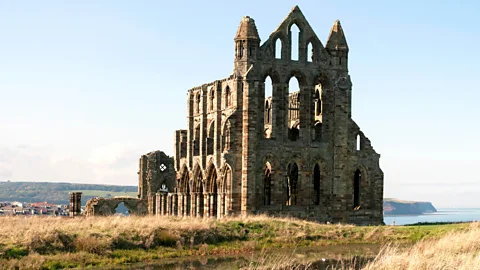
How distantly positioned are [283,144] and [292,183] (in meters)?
3.86

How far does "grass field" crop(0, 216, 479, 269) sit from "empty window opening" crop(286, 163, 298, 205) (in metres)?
9.31

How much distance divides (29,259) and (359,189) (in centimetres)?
2768

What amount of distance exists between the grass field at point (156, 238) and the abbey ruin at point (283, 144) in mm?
7511

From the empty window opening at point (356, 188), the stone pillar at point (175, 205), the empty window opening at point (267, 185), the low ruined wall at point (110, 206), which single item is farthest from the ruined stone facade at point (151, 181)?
the empty window opening at point (356, 188)

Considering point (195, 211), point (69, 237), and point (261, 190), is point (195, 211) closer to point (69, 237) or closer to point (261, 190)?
point (261, 190)

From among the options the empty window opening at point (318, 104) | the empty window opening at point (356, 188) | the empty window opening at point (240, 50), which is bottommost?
the empty window opening at point (356, 188)

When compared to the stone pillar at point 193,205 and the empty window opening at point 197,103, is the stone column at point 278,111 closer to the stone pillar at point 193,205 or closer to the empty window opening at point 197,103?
the stone pillar at point 193,205

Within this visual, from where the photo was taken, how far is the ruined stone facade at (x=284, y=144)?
153ft

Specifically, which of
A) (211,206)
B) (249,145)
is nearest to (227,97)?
(249,145)

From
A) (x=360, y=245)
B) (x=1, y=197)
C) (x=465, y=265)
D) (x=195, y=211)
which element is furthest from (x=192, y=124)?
(x=1, y=197)

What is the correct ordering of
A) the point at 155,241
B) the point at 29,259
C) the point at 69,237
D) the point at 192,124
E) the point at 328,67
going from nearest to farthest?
the point at 29,259 < the point at 69,237 < the point at 155,241 < the point at 328,67 < the point at 192,124

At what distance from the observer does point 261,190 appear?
47.1 metres

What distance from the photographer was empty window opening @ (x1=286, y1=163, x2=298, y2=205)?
49562mm

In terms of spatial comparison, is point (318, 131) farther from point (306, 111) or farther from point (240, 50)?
point (240, 50)
